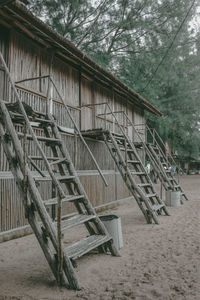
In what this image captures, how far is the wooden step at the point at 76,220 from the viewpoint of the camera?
3894mm

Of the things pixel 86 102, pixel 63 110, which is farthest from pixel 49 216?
pixel 86 102

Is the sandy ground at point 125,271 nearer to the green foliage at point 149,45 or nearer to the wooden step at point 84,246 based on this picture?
the wooden step at point 84,246

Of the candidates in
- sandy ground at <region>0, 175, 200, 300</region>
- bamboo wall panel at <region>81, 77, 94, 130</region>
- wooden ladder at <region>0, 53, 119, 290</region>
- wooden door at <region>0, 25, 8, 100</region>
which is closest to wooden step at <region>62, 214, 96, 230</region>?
wooden ladder at <region>0, 53, 119, 290</region>

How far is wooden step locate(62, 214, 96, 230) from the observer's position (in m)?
3.89

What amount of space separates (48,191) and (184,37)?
62.7 feet

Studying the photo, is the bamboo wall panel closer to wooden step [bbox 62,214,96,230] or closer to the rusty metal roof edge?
the rusty metal roof edge

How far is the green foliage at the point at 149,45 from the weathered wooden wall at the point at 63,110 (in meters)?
7.09

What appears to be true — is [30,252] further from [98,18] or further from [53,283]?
[98,18]

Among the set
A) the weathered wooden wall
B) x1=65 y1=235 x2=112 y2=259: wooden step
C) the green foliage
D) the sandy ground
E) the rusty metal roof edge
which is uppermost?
the green foliage

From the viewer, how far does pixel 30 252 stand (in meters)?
5.16

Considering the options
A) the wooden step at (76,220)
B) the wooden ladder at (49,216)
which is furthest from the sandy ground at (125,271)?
the wooden step at (76,220)

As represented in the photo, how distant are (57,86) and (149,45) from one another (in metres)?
13.5

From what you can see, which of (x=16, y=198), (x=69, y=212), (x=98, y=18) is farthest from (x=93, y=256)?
(x=98, y=18)

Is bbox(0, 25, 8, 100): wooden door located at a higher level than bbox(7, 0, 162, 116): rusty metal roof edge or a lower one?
lower
